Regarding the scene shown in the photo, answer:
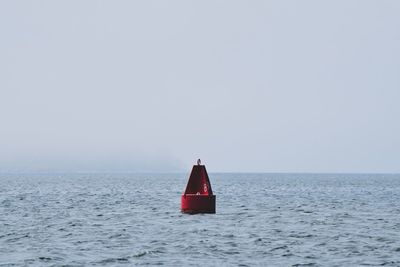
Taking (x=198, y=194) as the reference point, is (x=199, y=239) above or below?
below

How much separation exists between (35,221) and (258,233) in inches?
574

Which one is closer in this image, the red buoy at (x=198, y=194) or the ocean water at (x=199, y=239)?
the ocean water at (x=199, y=239)

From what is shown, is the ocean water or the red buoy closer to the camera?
the ocean water

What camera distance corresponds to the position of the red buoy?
44.5m

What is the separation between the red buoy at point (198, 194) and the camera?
44531mm

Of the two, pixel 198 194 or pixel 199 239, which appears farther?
pixel 198 194

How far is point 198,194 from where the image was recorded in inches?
1774

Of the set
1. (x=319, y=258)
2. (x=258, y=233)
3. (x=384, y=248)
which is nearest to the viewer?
(x=319, y=258)

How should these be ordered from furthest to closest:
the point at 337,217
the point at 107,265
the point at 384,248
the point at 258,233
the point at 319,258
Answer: the point at 337,217, the point at 258,233, the point at 384,248, the point at 319,258, the point at 107,265

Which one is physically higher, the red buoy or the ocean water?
the red buoy

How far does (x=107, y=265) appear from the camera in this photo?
27.5 meters

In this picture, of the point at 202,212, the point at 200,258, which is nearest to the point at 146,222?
the point at 202,212

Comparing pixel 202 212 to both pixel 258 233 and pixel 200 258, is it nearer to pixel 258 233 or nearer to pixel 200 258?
pixel 258 233

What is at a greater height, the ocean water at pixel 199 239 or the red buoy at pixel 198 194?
the red buoy at pixel 198 194
